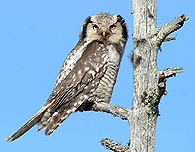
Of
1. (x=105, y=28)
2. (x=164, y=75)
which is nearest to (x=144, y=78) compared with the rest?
(x=164, y=75)

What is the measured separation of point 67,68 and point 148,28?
5.97 ft

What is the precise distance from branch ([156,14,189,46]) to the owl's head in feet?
6.23

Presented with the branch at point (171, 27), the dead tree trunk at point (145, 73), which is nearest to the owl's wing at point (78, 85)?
the dead tree trunk at point (145, 73)

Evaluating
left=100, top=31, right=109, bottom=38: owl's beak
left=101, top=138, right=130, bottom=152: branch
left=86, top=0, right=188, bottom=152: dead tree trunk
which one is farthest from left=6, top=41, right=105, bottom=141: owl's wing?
left=86, top=0, right=188, bottom=152: dead tree trunk

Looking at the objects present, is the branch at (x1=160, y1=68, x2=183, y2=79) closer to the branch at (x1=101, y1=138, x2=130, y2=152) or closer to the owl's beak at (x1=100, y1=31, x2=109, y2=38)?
the branch at (x1=101, y1=138, x2=130, y2=152)

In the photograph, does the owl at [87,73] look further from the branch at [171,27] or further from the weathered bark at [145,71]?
the branch at [171,27]

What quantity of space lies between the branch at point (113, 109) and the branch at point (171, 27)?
2.75ft

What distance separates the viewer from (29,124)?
171 inches

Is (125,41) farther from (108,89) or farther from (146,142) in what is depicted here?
(146,142)

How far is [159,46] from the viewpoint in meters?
3.24

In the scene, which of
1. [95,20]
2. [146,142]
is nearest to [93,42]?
[95,20]

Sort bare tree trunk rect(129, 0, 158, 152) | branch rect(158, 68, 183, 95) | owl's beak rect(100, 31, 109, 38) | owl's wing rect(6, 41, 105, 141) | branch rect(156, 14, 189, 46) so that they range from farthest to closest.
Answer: owl's beak rect(100, 31, 109, 38)
owl's wing rect(6, 41, 105, 141)
bare tree trunk rect(129, 0, 158, 152)
branch rect(156, 14, 189, 46)
branch rect(158, 68, 183, 95)

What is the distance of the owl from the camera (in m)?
4.46

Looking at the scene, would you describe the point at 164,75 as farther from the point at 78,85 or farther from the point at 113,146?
the point at 78,85
